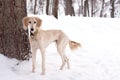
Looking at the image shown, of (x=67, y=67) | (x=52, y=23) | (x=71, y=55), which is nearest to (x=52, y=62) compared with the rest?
(x=67, y=67)

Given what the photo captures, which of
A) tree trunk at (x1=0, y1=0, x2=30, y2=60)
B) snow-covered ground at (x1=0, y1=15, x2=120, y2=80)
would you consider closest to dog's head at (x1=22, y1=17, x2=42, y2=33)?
tree trunk at (x1=0, y1=0, x2=30, y2=60)

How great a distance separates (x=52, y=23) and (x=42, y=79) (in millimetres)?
8218

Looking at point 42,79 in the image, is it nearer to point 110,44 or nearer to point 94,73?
point 94,73

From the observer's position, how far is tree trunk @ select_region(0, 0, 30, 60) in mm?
8266

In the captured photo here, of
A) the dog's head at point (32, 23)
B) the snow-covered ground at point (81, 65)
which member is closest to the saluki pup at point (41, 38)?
the dog's head at point (32, 23)

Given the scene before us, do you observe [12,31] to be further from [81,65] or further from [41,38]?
[81,65]

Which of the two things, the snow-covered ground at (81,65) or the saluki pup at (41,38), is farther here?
the snow-covered ground at (81,65)

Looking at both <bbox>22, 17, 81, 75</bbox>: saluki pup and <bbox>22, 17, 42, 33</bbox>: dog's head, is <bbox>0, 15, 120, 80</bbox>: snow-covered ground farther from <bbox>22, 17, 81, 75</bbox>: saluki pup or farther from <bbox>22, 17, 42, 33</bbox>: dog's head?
<bbox>22, 17, 42, 33</bbox>: dog's head

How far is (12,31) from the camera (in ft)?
27.4

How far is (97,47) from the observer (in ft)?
38.3

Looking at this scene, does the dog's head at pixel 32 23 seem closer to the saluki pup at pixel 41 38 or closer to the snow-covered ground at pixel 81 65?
the saluki pup at pixel 41 38

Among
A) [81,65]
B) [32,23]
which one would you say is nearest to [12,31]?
[32,23]

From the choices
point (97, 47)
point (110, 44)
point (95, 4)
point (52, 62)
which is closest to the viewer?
point (52, 62)

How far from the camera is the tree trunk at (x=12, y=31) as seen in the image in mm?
8266
